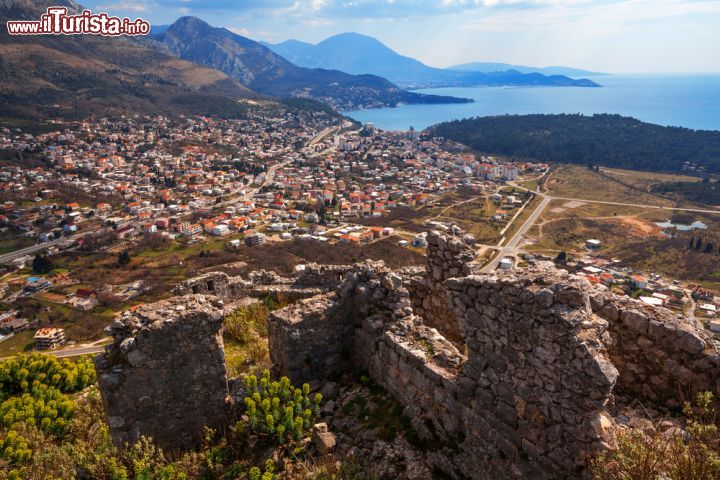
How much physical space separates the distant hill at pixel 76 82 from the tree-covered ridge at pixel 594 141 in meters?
100

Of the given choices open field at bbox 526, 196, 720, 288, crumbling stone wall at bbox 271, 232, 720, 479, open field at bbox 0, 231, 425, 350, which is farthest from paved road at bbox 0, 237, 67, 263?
crumbling stone wall at bbox 271, 232, 720, 479

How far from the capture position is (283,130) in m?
165

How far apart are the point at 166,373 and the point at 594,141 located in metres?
148

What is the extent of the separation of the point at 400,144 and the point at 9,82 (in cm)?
11996

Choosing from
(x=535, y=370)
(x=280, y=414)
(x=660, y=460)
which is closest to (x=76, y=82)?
(x=280, y=414)

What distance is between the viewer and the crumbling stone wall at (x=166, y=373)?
5.86 meters

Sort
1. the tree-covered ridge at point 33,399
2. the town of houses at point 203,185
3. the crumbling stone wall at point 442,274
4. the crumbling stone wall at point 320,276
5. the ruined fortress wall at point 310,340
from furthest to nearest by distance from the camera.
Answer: the town of houses at point 203,185 < the crumbling stone wall at point 320,276 < the crumbling stone wall at point 442,274 < the ruined fortress wall at point 310,340 < the tree-covered ridge at point 33,399

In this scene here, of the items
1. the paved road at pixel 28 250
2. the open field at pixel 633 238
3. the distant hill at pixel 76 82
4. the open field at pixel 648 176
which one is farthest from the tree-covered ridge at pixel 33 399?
the distant hill at pixel 76 82

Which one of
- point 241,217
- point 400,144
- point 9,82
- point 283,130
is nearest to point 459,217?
point 241,217

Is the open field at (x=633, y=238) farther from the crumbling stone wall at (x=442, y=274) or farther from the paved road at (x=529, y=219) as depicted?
the crumbling stone wall at (x=442, y=274)

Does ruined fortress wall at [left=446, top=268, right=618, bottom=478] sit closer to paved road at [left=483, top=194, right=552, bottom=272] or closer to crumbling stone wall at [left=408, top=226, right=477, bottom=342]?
crumbling stone wall at [left=408, top=226, right=477, bottom=342]

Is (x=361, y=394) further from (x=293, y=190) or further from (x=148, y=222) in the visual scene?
(x=293, y=190)

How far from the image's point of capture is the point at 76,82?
145000 millimetres

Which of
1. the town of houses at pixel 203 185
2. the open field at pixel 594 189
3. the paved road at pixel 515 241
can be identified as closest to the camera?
the paved road at pixel 515 241
